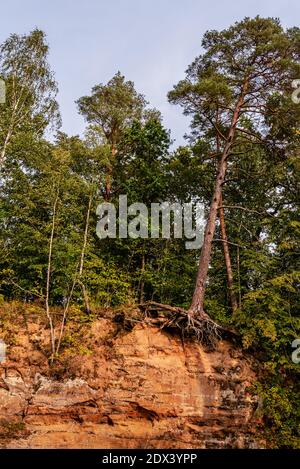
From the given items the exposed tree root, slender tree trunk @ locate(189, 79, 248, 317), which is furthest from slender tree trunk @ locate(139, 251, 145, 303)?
slender tree trunk @ locate(189, 79, 248, 317)

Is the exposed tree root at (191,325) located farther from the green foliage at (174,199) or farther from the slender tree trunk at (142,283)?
the slender tree trunk at (142,283)

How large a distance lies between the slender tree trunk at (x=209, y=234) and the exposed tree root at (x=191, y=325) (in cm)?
22

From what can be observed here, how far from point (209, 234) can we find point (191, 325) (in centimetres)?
331

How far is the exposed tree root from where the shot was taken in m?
12.0

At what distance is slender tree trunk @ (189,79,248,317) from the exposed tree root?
22 cm

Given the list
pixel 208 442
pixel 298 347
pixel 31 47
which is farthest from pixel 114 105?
pixel 208 442

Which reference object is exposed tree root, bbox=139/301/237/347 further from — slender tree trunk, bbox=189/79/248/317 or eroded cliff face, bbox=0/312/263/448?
eroded cliff face, bbox=0/312/263/448

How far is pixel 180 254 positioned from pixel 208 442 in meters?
8.70

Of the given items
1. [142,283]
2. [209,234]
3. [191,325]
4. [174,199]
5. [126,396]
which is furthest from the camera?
[174,199]

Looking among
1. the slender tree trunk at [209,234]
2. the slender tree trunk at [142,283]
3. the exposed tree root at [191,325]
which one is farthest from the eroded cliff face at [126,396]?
the slender tree trunk at [142,283]

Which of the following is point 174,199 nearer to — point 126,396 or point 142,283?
point 142,283

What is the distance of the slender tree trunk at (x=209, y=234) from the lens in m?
12.3

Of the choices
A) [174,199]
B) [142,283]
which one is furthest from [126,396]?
[174,199]

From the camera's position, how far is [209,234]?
44.4 feet
